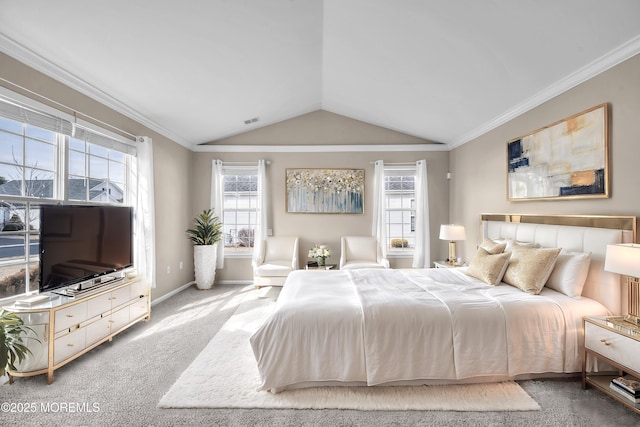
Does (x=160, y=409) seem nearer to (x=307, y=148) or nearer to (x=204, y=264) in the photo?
(x=204, y=264)

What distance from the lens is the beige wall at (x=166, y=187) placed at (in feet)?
9.66

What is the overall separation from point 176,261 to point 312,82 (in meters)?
3.61

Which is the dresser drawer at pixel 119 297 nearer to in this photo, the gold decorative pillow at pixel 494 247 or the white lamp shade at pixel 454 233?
the gold decorative pillow at pixel 494 247

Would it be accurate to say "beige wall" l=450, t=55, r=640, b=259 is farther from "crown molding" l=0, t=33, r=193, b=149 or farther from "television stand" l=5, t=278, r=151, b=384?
"crown molding" l=0, t=33, r=193, b=149

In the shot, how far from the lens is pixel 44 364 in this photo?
2277mm

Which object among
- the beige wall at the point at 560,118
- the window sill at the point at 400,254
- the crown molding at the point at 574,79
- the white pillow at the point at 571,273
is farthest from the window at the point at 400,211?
the white pillow at the point at 571,273

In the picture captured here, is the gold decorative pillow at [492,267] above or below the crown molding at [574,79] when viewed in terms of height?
below

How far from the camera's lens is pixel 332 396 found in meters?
2.13

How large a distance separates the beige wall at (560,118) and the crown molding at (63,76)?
4729 millimetres

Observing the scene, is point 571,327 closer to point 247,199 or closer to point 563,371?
point 563,371

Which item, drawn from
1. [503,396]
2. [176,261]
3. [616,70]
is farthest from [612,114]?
[176,261]

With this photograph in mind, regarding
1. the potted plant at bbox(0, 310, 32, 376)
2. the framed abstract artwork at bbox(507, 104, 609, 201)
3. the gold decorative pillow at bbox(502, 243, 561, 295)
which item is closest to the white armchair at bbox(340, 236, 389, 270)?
the framed abstract artwork at bbox(507, 104, 609, 201)

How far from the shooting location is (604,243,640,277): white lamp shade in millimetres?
1884

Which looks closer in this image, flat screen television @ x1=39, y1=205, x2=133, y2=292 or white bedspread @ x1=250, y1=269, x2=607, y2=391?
white bedspread @ x1=250, y1=269, x2=607, y2=391
